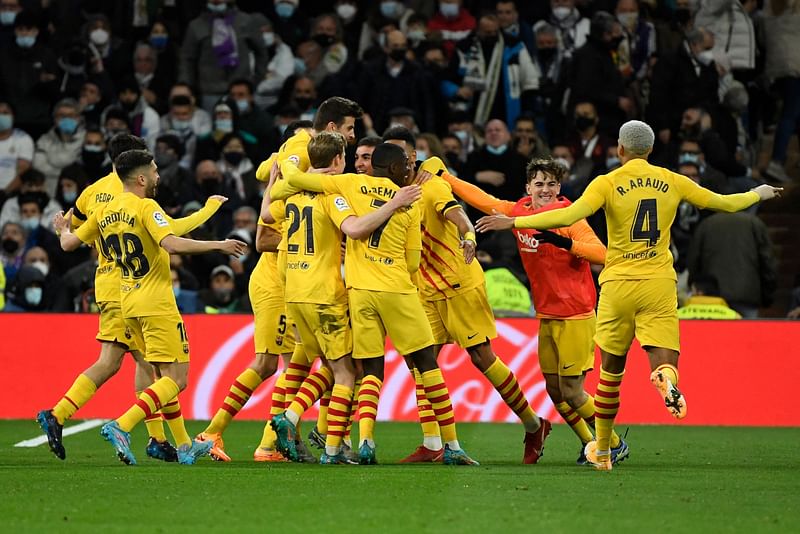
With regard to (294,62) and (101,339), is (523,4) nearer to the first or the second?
(294,62)

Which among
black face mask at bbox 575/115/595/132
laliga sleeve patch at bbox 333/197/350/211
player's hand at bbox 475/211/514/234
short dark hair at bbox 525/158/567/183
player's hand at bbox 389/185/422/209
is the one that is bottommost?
player's hand at bbox 475/211/514/234

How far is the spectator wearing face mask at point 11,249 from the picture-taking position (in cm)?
1778

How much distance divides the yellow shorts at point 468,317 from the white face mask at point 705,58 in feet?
29.4

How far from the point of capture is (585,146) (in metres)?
18.1

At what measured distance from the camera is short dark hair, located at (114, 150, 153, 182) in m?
10.5

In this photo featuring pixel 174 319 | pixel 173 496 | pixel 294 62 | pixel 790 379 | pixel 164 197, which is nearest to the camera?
pixel 173 496

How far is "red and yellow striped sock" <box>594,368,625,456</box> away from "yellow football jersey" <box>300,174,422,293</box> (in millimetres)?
1482

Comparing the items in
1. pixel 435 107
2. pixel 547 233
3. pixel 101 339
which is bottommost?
pixel 101 339

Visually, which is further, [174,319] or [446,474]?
[174,319]

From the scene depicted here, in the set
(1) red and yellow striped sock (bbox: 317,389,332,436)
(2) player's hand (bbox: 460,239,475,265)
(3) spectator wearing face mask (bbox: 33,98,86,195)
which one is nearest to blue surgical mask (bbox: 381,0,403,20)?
(3) spectator wearing face mask (bbox: 33,98,86,195)

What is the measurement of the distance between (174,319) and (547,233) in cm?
273

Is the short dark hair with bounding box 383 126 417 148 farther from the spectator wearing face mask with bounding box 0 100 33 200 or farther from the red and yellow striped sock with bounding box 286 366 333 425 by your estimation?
the spectator wearing face mask with bounding box 0 100 33 200

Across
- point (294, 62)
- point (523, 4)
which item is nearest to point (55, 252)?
point (294, 62)

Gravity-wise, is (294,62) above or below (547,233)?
above
